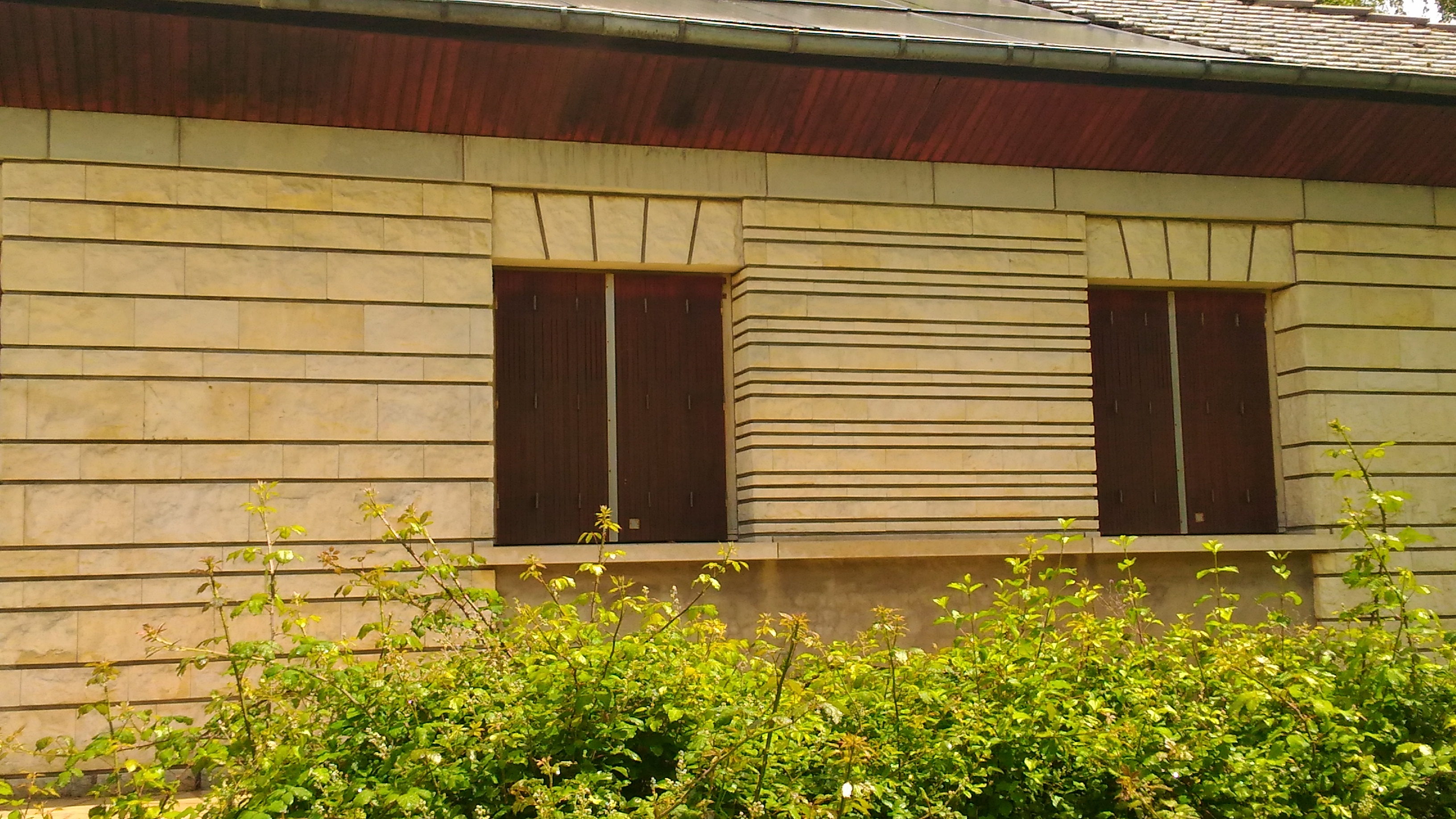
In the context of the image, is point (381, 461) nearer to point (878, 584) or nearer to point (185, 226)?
point (185, 226)

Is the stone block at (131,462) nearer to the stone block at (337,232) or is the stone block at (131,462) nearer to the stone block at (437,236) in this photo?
the stone block at (337,232)

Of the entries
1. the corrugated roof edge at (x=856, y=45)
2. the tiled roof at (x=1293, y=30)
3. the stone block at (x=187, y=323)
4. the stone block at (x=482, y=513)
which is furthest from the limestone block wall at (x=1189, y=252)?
the stone block at (x=187, y=323)

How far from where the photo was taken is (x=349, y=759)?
5.32m

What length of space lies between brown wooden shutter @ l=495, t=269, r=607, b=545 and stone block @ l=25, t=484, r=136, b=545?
117 inches

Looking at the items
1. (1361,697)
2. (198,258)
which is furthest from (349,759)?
(198,258)

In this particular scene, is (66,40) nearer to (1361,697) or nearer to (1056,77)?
(1056,77)

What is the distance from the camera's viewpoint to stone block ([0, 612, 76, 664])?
1004 cm

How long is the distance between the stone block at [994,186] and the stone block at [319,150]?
4.52 metres

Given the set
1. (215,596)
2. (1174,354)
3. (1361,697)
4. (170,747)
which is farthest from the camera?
(1174,354)

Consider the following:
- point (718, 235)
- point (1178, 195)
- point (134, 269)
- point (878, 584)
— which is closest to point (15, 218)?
point (134, 269)

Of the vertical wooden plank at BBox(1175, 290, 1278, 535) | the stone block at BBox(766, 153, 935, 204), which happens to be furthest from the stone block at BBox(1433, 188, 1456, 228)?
the stone block at BBox(766, 153, 935, 204)

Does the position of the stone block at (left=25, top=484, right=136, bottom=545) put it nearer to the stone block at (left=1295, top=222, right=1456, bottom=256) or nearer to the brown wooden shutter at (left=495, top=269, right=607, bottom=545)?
the brown wooden shutter at (left=495, top=269, right=607, bottom=545)

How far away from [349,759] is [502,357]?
671cm

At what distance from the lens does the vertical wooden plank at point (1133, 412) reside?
13.1 meters
